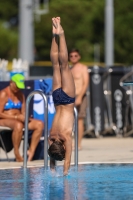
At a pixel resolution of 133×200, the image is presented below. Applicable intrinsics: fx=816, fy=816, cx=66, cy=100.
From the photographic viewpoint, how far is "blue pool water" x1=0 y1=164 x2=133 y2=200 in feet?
28.2

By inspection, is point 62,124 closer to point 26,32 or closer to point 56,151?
point 56,151

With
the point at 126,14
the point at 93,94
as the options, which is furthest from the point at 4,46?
the point at 93,94

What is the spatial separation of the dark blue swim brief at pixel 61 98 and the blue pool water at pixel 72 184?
95 cm

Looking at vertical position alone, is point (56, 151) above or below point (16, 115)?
below

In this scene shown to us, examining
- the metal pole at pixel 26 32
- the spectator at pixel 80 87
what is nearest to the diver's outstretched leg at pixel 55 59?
the spectator at pixel 80 87

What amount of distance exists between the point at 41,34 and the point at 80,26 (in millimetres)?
3822

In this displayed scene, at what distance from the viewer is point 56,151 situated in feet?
32.5

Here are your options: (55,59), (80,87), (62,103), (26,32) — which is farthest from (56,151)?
(26,32)

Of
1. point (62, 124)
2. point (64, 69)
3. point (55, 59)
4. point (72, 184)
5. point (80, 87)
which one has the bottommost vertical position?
point (72, 184)

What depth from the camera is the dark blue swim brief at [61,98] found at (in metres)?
10.3

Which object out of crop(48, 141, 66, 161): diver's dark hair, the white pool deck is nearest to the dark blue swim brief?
crop(48, 141, 66, 161): diver's dark hair

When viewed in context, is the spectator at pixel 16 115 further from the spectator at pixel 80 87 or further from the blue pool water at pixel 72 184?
the spectator at pixel 80 87

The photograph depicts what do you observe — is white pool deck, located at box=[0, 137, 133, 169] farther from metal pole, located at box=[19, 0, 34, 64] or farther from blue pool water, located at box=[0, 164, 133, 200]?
metal pole, located at box=[19, 0, 34, 64]

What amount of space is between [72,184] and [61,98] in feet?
4.06
